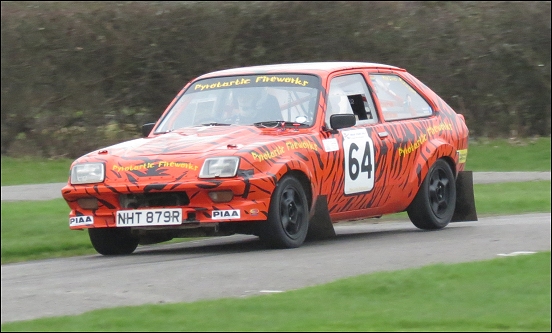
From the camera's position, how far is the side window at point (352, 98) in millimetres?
11148

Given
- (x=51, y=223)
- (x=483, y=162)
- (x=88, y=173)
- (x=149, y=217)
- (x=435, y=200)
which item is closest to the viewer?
(x=149, y=217)

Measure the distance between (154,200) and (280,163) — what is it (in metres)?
1.04

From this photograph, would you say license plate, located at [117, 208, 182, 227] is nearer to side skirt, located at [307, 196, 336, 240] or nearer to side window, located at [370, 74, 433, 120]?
side skirt, located at [307, 196, 336, 240]

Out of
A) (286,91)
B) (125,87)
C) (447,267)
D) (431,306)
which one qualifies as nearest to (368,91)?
(286,91)

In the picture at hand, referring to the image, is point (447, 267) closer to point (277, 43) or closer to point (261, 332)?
point (261, 332)

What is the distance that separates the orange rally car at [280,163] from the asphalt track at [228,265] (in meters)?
0.25

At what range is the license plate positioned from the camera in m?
9.73

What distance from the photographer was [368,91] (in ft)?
38.1

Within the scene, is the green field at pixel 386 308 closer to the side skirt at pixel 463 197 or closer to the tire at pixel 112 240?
the tire at pixel 112 240

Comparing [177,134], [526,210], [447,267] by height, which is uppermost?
[177,134]

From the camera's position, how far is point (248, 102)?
11008 mm

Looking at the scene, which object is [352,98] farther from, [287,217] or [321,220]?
[287,217]

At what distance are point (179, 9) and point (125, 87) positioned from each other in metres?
1.60

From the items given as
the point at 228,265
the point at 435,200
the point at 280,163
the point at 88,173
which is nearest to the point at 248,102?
the point at 280,163
